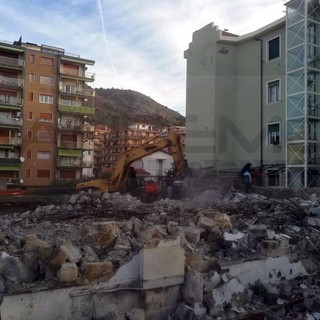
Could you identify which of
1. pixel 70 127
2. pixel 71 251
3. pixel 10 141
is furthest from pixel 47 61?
pixel 71 251

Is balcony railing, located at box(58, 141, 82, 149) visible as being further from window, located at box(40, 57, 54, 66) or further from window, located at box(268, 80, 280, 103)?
window, located at box(268, 80, 280, 103)

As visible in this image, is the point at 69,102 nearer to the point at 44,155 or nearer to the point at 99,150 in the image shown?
the point at 44,155

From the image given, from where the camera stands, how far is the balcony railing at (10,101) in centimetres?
4153

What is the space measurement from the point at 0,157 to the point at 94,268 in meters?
38.9

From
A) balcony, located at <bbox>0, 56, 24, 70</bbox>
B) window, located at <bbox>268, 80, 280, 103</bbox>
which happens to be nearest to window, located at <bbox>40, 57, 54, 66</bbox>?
balcony, located at <bbox>0, 56, 24, 70</bbox>

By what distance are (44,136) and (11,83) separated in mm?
6740

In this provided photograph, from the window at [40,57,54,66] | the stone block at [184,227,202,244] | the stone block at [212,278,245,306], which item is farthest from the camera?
the window at [40,57,54,66]

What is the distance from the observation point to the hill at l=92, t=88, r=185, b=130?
3905 inches

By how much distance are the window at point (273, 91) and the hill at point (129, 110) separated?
68637 mm

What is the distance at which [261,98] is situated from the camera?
24734 millimetres

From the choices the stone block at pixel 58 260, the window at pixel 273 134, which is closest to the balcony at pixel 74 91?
the window at pixel 273 134

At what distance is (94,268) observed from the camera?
545 centimetres

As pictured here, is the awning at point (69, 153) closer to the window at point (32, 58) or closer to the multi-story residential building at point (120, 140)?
the window at point (32, 58)

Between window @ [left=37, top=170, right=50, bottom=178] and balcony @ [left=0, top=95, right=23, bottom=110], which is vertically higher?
balcony @ [left=0, top=95, right=23, bottom=110]
